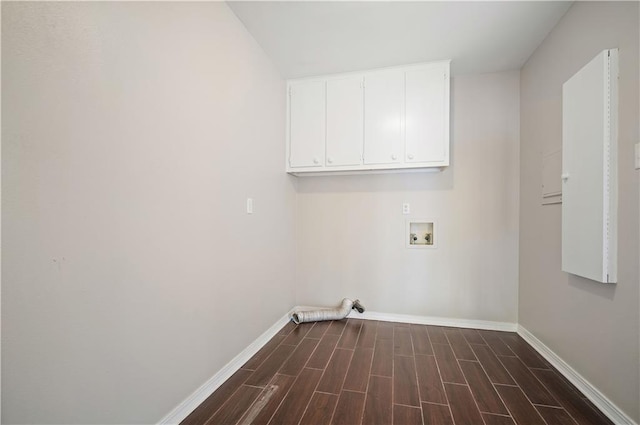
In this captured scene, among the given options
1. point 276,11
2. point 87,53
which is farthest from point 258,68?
point 87,53

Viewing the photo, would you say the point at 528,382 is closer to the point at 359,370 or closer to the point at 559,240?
the point at 559,240

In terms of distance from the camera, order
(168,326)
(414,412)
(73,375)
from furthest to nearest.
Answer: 1. (414,412)
2. (168,326)
3. (73,375)

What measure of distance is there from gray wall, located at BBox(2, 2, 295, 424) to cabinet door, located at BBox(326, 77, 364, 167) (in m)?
0.99

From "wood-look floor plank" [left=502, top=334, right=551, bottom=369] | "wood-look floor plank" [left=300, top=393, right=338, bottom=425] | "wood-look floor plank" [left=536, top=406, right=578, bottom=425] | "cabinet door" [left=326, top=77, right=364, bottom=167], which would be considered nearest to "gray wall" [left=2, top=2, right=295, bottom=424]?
"wood-look floor plank" [left=300, top=393, right=338, bottom=425]

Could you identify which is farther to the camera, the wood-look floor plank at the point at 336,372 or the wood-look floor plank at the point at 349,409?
the wood-look floor plank at the point at 336,372

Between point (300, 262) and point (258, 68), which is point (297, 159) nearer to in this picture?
point (258, 68)

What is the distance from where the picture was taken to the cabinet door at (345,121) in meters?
2.60

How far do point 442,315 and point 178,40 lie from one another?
3.11 metres

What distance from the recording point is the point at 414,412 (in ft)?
4.83

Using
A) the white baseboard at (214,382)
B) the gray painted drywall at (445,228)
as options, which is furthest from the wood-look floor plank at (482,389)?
the white baseboard at (214,382)

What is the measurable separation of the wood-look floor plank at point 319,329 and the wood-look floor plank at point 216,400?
28.8 inches

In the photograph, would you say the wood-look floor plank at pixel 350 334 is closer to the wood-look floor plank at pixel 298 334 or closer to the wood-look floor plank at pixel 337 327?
the wood-look floor plank at pixel 337 327

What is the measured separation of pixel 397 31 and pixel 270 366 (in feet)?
8.92

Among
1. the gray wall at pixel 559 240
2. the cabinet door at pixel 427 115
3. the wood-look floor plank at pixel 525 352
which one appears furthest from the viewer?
the cabinet door at pixel 427 115
